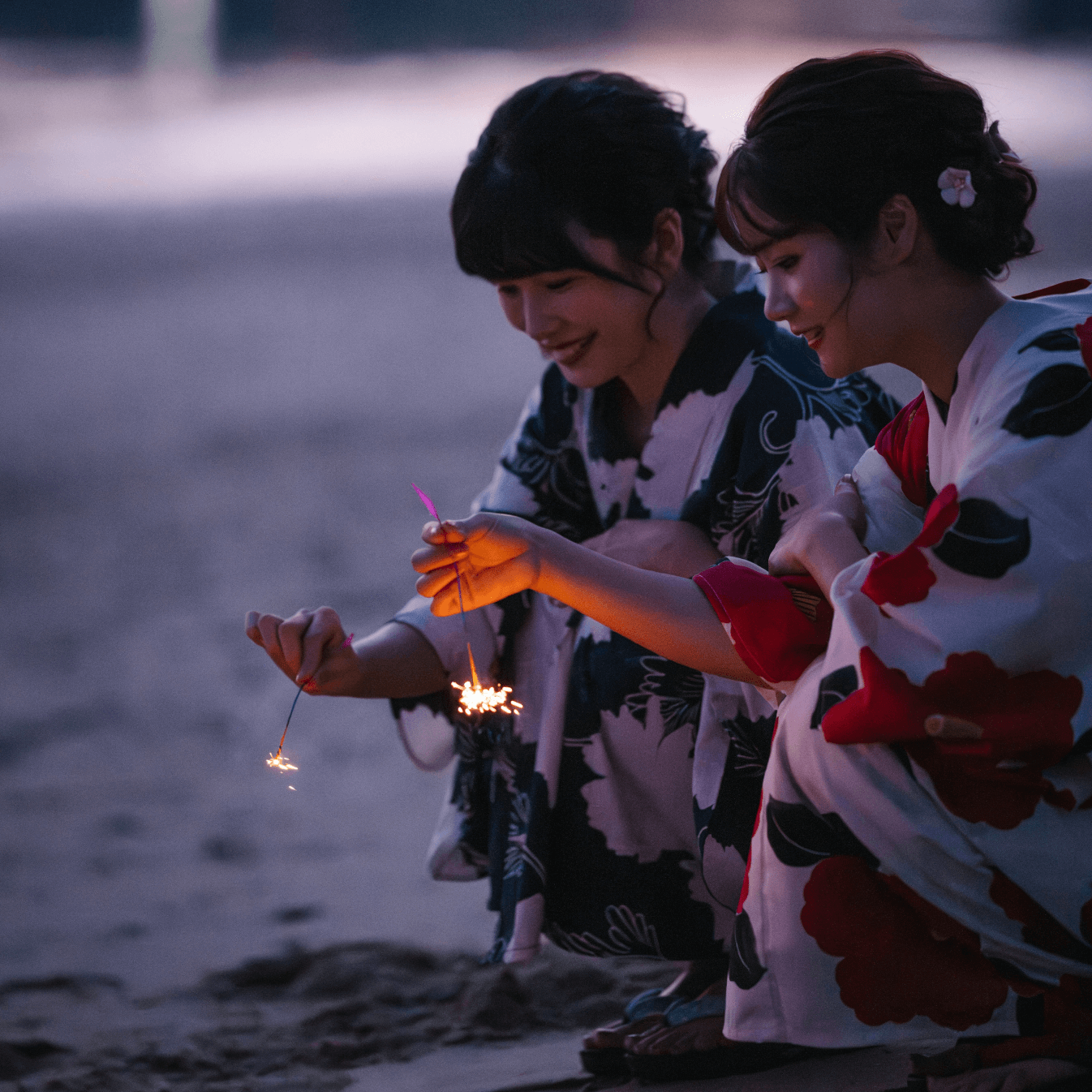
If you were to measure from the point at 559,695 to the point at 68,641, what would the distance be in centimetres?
244

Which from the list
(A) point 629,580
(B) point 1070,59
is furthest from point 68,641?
(B) point 1070,59

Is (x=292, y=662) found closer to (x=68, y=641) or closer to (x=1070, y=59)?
(x=68, y=641)

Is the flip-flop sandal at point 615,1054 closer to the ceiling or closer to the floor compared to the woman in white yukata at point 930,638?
closer to the floor

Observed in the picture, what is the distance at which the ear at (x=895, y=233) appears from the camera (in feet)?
4.04

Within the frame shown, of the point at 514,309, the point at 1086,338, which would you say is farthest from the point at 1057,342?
the point at 514,309

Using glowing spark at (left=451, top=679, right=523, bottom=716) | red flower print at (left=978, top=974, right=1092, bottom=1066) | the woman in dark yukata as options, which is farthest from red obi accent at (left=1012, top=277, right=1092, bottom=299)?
glowing spark at (left=451, top=679, right=523, bottom=716)

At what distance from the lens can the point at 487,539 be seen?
1418 millimetres

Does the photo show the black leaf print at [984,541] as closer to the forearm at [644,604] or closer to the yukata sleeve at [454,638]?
the forearm at [644,604]

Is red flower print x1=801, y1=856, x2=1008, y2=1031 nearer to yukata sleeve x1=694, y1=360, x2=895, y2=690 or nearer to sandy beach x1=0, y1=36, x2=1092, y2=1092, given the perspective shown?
yukata sleeve x1=694, y1=360, x2=895, y2=690

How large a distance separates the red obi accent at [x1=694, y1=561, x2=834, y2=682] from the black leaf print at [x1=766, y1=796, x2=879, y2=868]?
5.9 inches

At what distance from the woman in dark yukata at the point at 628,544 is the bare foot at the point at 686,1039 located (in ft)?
0.05

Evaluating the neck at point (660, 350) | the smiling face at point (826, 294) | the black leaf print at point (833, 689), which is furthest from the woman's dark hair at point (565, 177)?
the black leaf print at point (833, 689)

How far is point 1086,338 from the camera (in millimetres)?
1178

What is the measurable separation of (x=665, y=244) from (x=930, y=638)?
767 millimetres
